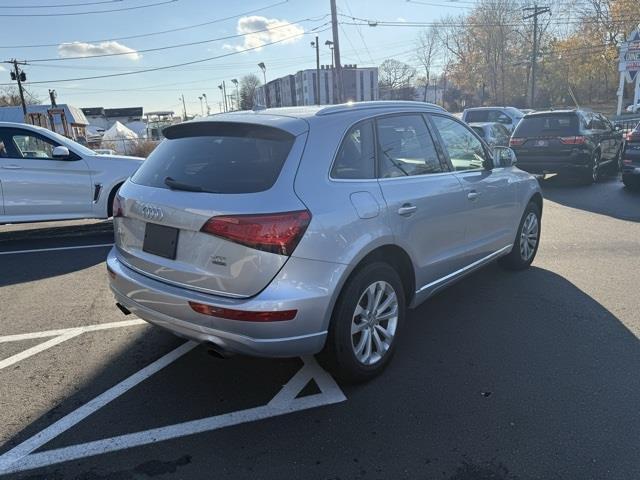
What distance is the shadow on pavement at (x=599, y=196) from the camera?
8.82 meters

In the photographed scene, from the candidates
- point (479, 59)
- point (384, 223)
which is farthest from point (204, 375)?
point (479, 59)

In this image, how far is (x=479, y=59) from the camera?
76.6 meters

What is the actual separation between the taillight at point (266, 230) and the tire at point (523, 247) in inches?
130

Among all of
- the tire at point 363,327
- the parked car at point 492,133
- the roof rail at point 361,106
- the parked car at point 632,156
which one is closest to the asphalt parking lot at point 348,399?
the tire at point 363,327

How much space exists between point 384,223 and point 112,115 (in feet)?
348

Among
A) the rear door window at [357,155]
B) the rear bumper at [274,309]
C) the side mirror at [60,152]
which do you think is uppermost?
the rear door window at [357,155]

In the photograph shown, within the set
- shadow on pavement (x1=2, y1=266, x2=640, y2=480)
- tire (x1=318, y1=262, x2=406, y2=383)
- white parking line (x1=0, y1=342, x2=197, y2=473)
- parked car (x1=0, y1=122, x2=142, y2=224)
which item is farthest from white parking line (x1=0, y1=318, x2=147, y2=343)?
parked car (x1=0, y1=122, x2=142, y2=224)

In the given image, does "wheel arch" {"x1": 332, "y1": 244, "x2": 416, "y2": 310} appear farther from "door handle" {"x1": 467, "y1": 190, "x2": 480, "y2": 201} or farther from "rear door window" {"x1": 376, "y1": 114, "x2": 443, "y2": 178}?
"door handle" {"x1": 467, "y1": 190, "x2": 480, "y2": 201}

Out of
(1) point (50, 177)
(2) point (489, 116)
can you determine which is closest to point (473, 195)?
(1) point (50, 177)

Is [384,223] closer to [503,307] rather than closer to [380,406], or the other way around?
[380,406]

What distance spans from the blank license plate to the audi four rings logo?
0.16ft

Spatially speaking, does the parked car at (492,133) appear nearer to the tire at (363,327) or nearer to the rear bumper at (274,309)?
the tire at (363,327)

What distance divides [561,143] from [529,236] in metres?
7.03

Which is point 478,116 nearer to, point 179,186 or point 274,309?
point 179,186
